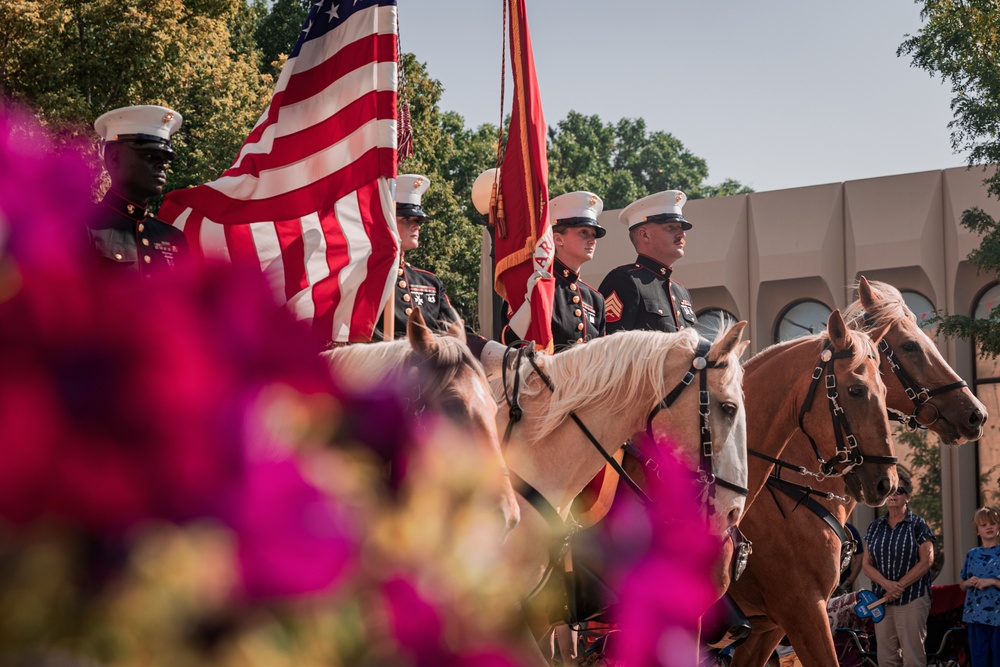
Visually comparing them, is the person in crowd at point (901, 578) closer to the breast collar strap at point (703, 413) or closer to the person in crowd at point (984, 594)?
the person in crowd at point (984, 594)

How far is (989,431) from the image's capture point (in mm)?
21359

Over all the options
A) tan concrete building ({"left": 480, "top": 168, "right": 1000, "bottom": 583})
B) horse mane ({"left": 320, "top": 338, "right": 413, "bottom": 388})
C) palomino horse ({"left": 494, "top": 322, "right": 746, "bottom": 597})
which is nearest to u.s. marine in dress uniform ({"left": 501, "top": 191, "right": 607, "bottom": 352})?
palomino horse ({"left": 494, "top": 322, "right": 746, "bottom": 597})

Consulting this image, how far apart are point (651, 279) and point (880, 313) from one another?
1457 millimetres

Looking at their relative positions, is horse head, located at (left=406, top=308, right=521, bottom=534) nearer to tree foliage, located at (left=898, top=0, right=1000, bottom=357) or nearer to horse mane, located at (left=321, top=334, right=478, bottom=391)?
horse mane, located at (left=321, top=334, right=478, bottom=391)

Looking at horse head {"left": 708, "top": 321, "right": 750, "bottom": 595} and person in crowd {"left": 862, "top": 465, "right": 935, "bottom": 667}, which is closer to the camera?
horse head {"left": 708, "top": 321, "right": 750, "bottom": 595}

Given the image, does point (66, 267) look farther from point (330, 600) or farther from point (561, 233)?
point (561, 233)

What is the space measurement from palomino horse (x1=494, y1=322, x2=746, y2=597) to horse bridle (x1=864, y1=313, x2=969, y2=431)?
8.38 feet

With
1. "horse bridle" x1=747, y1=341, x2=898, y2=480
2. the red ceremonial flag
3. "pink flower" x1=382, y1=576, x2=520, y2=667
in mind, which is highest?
the red ceremonial flag

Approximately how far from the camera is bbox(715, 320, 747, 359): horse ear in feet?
16.3

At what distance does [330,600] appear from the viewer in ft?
1.79

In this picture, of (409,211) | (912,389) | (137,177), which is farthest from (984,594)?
(137,177)

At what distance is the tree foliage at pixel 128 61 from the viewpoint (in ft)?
49.4

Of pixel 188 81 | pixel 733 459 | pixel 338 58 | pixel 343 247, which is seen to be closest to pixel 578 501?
pixel 733 459

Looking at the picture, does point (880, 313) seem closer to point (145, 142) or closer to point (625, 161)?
point (145, 142)
